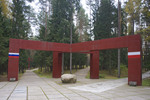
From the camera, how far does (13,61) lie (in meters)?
14.6

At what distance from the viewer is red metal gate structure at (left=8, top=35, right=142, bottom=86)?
12.2 m

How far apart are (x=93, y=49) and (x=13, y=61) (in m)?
8.95

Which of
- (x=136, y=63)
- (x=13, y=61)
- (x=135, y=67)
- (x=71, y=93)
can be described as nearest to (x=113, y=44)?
(x=136, y=63)

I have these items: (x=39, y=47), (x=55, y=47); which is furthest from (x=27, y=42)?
(x=55, y=47)

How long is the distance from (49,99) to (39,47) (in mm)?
10404

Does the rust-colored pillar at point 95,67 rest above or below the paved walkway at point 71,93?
above

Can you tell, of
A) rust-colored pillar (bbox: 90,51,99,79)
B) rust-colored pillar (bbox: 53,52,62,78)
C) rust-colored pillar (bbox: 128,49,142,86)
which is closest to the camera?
rust-colored pillar (bbox: 128,49,142,86)

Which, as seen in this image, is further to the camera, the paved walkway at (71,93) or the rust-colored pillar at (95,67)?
the rust-colored pillar at (95,67)

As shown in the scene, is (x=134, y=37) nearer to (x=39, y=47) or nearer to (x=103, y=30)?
(x=39, y=47)

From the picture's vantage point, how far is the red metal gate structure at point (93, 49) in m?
12.2

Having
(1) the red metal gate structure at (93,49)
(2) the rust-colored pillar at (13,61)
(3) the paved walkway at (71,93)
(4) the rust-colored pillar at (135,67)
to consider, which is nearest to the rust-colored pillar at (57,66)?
(1) the red metal gate structure at (93,49)

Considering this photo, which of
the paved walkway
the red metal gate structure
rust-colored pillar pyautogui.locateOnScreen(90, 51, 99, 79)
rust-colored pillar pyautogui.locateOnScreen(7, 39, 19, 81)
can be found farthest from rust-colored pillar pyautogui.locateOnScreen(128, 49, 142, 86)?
rust-colored pillar pyautogui.locateOnScreen(7, 39, 19, 81)

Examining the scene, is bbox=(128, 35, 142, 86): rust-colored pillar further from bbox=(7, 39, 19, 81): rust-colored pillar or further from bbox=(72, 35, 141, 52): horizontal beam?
bbox=(7, 39, 19, 81): rust-colored pillar

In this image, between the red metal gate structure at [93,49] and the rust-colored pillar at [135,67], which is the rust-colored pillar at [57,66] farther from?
the rust-colored pillar at [135,67]
